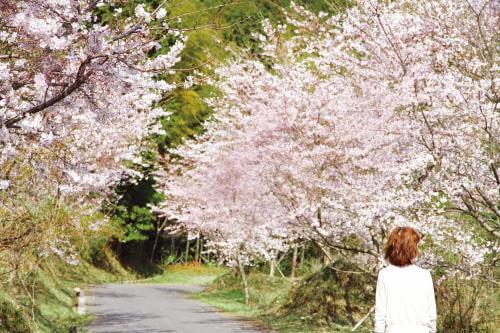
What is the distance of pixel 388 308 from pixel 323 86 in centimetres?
1072

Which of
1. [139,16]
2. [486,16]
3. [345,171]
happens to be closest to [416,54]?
[486,16]

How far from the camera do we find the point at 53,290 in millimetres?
19266

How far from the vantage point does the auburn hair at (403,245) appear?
5.46 metres

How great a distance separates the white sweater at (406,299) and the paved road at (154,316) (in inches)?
404

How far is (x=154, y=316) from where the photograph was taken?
61.1ft

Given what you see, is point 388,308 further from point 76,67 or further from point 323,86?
point 323,86

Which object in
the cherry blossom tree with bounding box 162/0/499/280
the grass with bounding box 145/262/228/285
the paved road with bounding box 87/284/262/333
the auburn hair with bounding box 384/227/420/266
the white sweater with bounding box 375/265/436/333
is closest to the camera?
the auburn hair with bounding box 384/227/420/266

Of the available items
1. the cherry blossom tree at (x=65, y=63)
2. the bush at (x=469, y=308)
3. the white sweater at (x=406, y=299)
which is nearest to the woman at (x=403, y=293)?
the white sweater at (x=406, y=299)

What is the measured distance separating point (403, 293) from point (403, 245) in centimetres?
37

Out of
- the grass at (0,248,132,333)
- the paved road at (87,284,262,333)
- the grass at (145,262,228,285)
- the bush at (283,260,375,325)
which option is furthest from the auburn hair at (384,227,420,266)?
the grass at (145,262,228,285)

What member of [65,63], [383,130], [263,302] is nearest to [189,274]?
[263,302]

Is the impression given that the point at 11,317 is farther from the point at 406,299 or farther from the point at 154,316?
the point at 406,299

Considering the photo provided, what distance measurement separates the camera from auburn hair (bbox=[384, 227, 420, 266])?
5461mm

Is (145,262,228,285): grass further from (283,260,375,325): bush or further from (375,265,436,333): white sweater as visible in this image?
(375,265,436,333): white sweater
